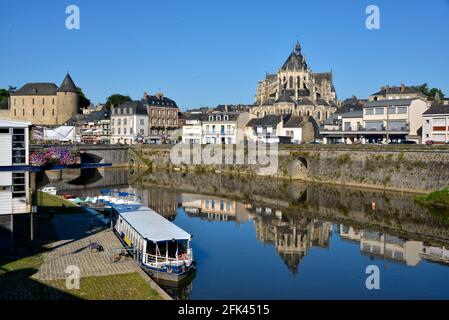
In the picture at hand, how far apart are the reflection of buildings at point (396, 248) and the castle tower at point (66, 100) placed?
311ft

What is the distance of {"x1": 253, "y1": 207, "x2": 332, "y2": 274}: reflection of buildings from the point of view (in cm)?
2840

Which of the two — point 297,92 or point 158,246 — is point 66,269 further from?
point 297,92

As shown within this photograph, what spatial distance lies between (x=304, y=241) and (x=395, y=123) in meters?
39.8

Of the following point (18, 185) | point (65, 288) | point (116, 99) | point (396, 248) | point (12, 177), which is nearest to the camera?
point (65, 288)

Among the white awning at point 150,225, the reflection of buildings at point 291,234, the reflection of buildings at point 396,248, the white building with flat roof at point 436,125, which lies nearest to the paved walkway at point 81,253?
the white awning at point 150,225

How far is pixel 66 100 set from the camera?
383 feet

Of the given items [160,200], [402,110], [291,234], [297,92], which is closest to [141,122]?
[297,92]

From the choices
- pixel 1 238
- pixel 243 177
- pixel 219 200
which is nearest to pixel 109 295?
pixel 1 238

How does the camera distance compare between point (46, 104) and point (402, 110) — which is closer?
point (402, 110)

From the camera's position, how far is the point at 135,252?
82.4ft

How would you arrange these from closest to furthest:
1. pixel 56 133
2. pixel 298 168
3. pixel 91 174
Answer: pixel 56 133
pixel 298 168
pixel 91 174

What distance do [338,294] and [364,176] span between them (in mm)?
34831

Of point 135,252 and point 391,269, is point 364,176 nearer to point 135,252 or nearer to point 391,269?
point 391,269

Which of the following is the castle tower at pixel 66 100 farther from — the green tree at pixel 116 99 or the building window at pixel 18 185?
the building window at pixel 18 185
